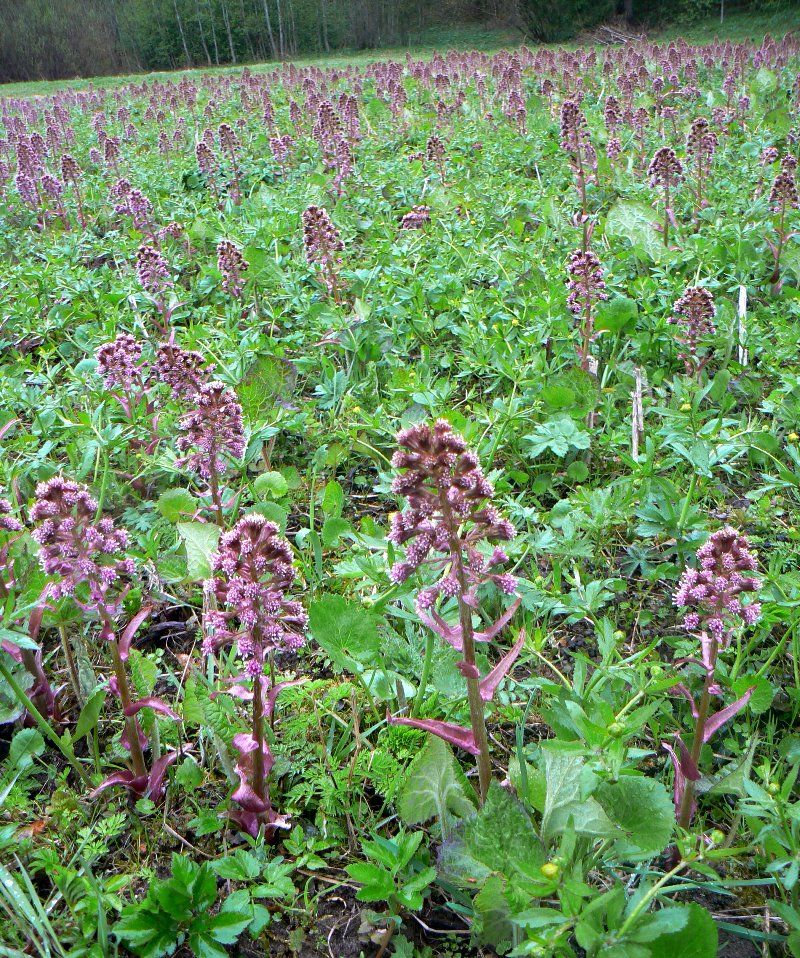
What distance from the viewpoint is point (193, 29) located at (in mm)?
40312

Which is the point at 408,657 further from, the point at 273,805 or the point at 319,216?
the point at 319,216

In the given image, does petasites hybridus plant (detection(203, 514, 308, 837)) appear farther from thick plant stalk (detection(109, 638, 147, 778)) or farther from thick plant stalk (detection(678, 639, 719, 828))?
thick plant stalk (detection(678, 639, 719, 828))

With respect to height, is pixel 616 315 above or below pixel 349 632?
above

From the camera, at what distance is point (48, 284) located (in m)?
5.18

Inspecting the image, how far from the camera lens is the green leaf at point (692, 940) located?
146cm

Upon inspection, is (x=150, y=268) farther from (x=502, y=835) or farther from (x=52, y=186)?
(x=502, y=835)

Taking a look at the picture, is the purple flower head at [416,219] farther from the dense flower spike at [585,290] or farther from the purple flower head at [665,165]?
the dense flower spike at [585,290]

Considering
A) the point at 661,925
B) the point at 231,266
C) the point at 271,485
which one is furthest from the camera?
the point at 231,266

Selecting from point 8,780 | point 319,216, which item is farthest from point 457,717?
point 319,216

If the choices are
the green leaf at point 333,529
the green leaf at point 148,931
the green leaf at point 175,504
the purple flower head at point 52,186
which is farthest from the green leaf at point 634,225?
the purple flower head at point 52,186

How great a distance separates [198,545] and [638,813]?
5.63 feet

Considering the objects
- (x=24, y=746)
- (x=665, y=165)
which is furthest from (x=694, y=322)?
(x=24, y=746)

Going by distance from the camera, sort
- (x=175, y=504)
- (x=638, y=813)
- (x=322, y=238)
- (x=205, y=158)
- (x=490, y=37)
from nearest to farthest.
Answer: (x=638, y=813) → (x=175, y=504) → (x=322, y=238) → (x=205, y=158) → (x=490, y=37)

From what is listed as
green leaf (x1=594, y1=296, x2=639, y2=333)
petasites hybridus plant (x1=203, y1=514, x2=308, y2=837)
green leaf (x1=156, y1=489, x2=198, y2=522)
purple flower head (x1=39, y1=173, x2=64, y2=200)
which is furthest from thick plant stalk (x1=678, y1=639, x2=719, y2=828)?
purple flower head (x1=39, y1=173, x2=64, y2=200)
